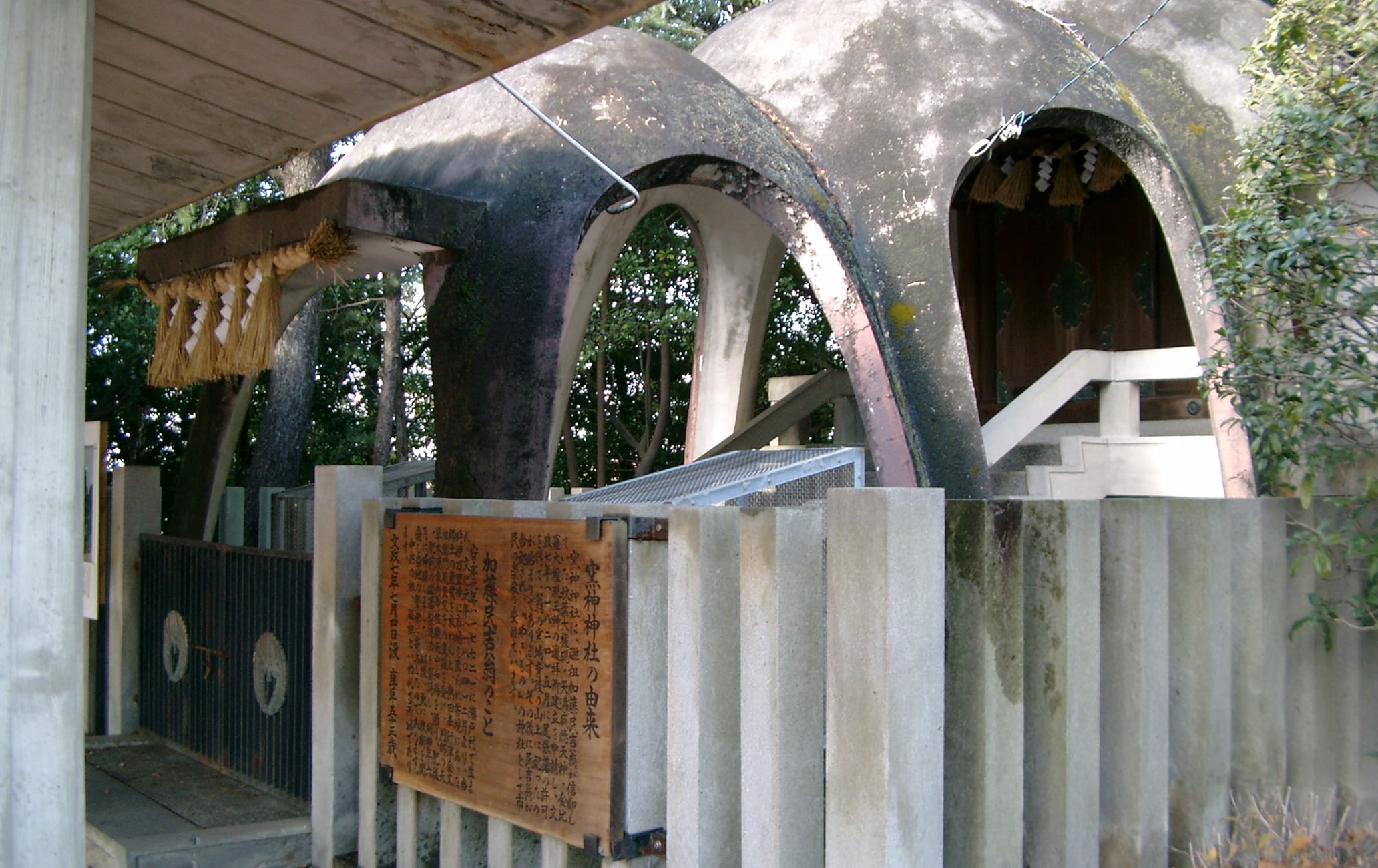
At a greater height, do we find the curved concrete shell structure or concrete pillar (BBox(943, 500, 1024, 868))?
the curved concrete shell structure

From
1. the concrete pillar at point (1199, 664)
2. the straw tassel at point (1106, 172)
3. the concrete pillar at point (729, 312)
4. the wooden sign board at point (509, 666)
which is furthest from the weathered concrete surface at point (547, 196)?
the straw tassel at point (1106, 172)

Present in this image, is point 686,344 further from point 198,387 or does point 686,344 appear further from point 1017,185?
point 1017,185

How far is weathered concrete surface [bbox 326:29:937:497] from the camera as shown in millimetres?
5895

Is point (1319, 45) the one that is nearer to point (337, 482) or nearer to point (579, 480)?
point (337, 482)

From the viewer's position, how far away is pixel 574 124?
6715mm

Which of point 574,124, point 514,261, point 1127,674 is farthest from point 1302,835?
point 574,124

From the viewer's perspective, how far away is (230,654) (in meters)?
6.36

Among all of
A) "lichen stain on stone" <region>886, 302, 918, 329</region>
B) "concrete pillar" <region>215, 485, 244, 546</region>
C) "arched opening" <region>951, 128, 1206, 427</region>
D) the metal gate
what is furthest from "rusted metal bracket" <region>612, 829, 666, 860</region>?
"arched opening" <region>951, 128, 1206, 427</region>

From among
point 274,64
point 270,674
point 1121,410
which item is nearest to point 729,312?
point 1121,410

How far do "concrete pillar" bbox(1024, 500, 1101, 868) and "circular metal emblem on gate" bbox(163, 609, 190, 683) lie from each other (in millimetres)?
5011

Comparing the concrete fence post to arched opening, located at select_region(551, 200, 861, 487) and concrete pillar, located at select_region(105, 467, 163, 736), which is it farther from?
concrete pillar, located at select_region(105, 467, 163, 736)

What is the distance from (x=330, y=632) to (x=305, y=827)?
861 millimetres

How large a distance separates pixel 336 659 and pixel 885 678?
2.95 m

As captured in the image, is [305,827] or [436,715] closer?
[436,715]
